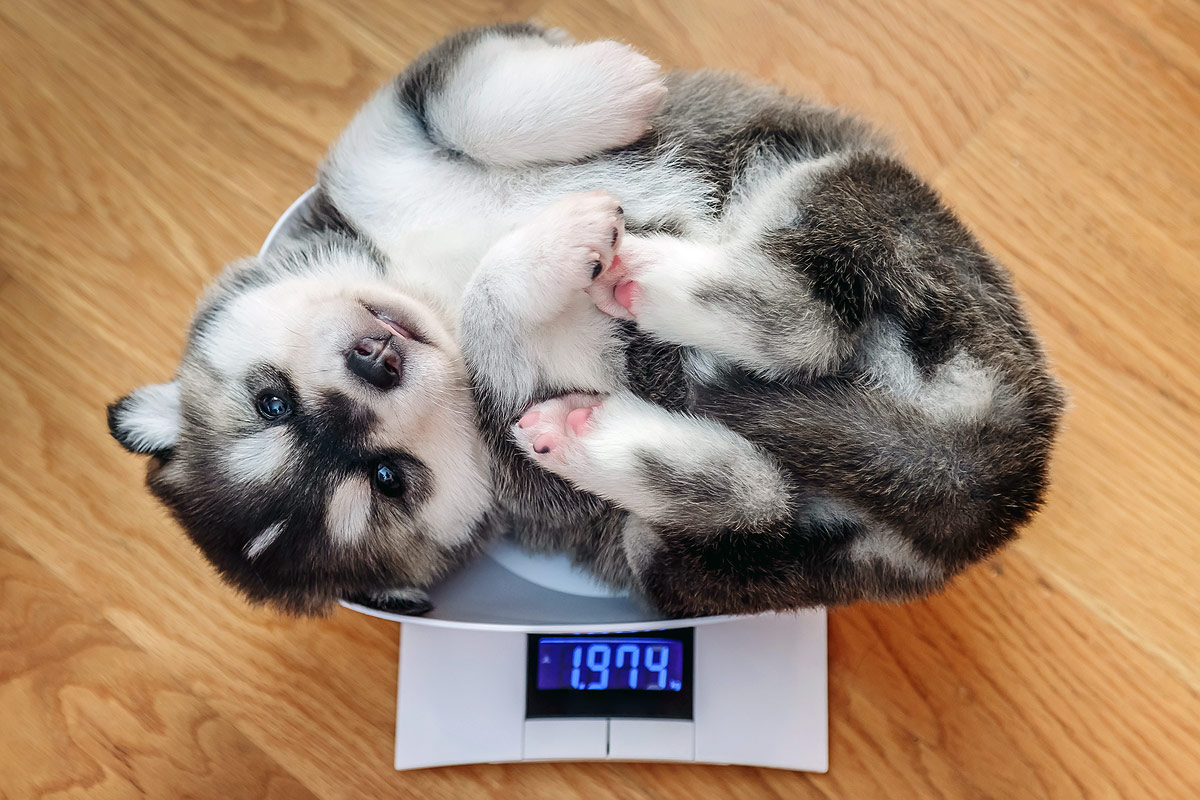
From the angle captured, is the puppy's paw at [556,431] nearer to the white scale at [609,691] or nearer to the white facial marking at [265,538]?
the white scale at [609,691]

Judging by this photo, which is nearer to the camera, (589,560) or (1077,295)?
(589,560)

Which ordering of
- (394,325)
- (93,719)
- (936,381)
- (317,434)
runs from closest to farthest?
(936,381)
(317,434)
(394,325)
(93,719)

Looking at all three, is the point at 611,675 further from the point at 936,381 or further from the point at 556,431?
the point at 936,381

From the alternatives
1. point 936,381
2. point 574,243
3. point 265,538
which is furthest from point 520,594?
point 936,381

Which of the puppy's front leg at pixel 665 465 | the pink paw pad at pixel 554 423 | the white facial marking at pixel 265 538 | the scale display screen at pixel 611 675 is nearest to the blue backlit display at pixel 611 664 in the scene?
the scale display screen at pixel 611 675

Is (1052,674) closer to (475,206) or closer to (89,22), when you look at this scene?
(475,206)

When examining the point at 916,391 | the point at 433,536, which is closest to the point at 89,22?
the point at 433,536
